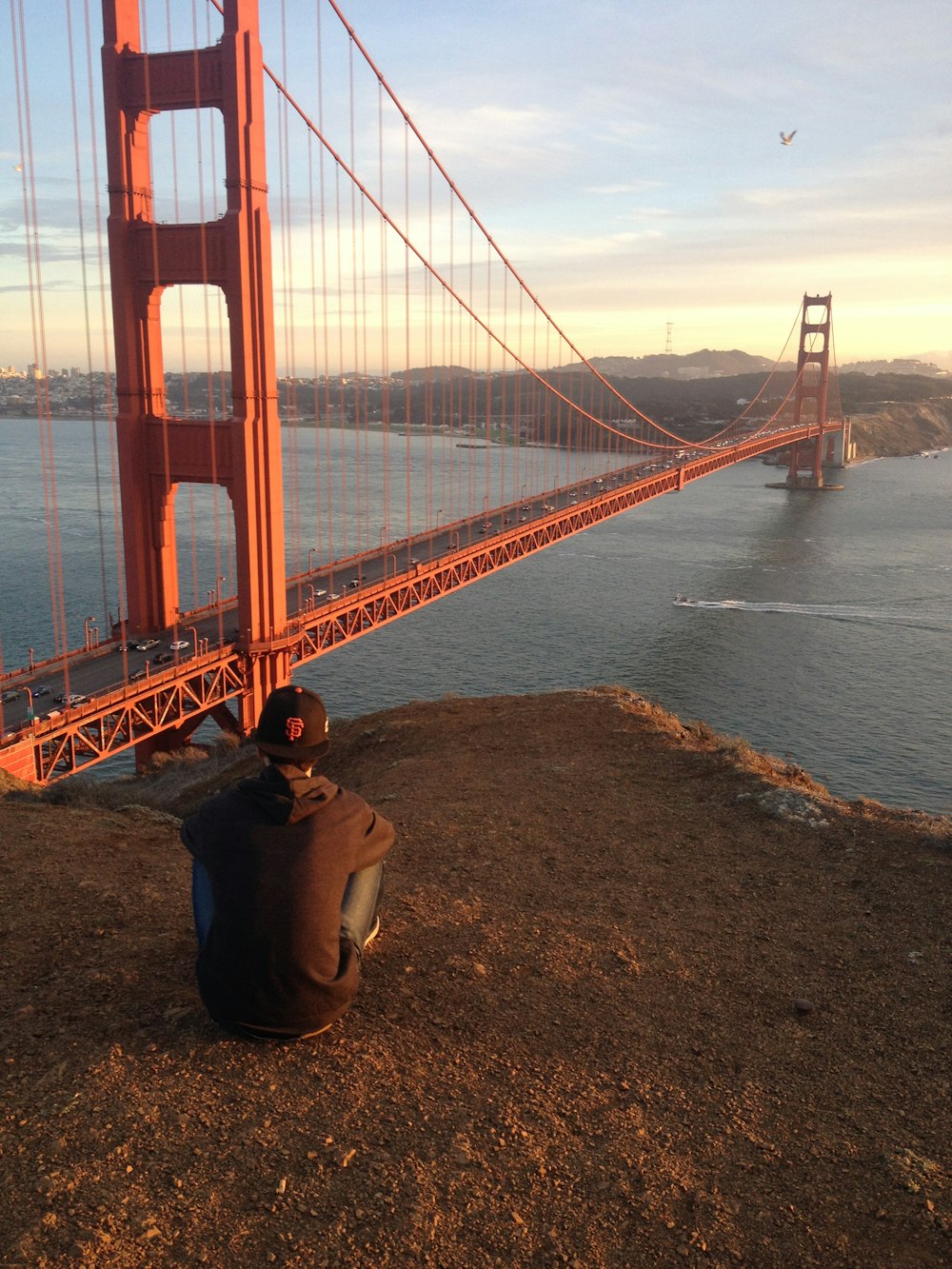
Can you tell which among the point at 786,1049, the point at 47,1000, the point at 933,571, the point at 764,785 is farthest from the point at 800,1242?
the point at 933,571

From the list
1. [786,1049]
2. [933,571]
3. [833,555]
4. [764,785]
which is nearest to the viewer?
[786,1049]

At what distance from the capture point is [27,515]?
55844 mm

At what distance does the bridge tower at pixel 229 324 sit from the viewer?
63.3ft

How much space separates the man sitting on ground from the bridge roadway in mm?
11724

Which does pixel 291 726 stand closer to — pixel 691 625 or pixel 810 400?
pixel 691 625

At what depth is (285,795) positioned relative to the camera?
13.3 ft

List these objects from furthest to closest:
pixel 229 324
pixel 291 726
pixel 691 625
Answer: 1. pixel 691 625
2. pixel 229 324
3. pixel 291 726

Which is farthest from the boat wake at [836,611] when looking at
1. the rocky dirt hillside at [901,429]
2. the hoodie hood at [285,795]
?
the rocky dirt hillside at [901,429]

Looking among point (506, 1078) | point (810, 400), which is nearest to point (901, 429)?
point (810, 400)

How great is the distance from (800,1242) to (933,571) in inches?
1965

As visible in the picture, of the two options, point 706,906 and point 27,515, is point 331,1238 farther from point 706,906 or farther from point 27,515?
point 27,515

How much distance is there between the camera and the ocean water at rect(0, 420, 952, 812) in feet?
90.1

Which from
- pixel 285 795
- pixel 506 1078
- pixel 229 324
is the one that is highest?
pixel 229 324

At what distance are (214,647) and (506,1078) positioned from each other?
16.7 metres
